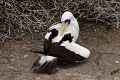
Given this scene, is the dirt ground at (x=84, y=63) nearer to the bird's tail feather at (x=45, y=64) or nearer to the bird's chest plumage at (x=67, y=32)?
the bird's tail feather at (x=45, y=64)

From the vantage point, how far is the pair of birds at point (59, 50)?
10.6 ft

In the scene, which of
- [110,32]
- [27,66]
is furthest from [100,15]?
[27,66]

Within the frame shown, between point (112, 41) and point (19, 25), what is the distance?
96cm

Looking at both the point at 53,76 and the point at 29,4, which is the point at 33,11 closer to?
the point at 29,4

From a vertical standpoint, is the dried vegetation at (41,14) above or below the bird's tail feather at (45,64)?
above

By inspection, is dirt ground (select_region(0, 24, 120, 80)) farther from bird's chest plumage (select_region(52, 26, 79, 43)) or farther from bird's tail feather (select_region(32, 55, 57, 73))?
bird's chest plumage (select_region(52, 26, 79, 43))

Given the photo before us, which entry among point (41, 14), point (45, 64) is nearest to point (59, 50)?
point (45, 64)

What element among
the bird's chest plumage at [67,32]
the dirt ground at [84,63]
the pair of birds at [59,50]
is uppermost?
the bird's chest plumage at [67,32]

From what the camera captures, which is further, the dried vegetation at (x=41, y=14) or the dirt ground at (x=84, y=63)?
the dried vegetation at (x=41, y=14)

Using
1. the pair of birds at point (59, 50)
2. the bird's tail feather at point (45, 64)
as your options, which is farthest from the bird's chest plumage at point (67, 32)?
the bird's tail feather at point (45, 64)

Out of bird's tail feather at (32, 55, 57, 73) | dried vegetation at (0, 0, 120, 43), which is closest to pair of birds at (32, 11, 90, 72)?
bird's tail feather at (32, 55, 57, 73)

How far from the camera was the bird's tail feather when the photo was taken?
3.23 metres

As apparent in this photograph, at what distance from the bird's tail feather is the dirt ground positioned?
0.16 feet

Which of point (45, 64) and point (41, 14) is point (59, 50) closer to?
point (45, 64)
